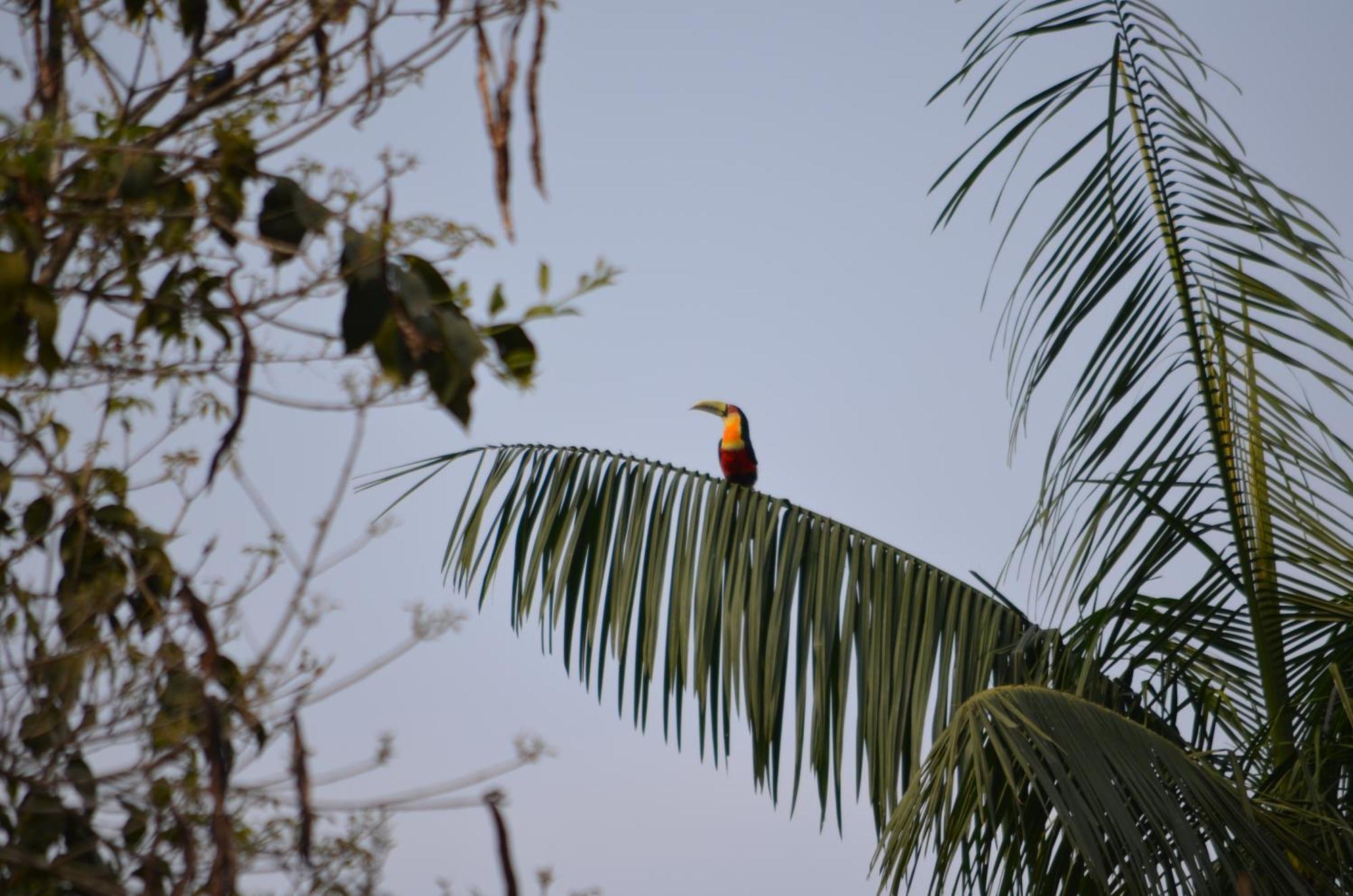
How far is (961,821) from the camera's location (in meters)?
2.61

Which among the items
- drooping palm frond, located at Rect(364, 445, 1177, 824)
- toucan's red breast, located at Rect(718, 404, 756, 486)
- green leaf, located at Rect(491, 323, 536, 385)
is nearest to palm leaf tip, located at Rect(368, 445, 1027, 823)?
drooping palm frond, located at Rect(364, 445, 1177, 824)

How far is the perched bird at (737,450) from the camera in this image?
294 inches

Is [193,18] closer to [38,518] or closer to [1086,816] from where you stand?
[38,518]

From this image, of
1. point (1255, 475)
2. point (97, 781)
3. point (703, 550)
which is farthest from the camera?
point (703, 550)

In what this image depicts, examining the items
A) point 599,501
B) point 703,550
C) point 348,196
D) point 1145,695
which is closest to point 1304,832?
point 1145,695

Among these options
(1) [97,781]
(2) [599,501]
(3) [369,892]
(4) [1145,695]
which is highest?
(2) [599,501]

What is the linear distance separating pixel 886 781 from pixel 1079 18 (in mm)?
2041

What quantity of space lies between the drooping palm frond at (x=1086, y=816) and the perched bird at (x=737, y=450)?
4617 millimetres

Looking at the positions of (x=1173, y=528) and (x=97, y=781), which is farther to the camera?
(x=1173, y=528)

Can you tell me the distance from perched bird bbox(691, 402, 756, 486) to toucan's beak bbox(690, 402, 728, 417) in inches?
1.9

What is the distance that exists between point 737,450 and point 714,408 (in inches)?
20.8

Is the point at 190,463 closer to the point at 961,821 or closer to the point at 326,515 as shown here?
the point at 326,515

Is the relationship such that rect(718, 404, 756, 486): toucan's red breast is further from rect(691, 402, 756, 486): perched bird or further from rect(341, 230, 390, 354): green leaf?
rect(341, 230, 390, 354): green leaf

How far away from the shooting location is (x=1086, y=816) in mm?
2504
